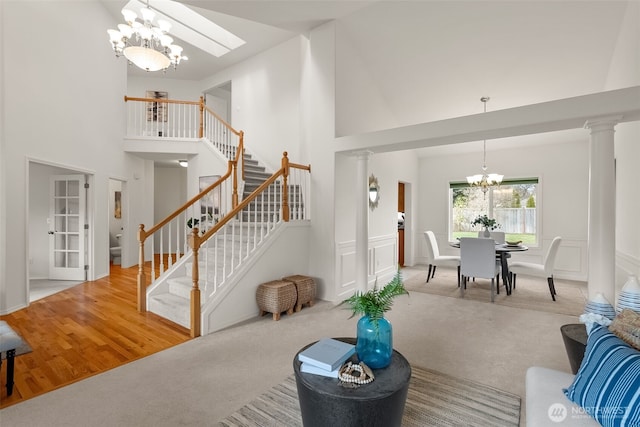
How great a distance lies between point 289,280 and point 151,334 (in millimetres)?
1702

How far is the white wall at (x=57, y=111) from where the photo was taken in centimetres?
403

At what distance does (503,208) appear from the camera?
705 centimetres

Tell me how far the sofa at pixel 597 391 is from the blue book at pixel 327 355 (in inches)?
35.6

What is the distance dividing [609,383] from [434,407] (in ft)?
3.67

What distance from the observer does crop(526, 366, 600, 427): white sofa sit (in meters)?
1.34

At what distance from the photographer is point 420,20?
13.8 feet

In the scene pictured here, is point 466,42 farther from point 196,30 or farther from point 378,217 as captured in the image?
point 196,30

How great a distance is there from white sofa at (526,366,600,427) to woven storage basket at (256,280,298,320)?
2660 mm

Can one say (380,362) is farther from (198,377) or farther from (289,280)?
(289,280)

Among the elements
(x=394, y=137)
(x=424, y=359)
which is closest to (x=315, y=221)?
(x=394, y=137)

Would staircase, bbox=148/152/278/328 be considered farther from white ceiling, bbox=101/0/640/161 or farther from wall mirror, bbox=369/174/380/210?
white ceiling, bbox=101/0/640/161

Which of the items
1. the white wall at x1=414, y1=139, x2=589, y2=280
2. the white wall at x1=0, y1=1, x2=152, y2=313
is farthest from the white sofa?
the white wall at x1=414, y1=139, x2=589, y2=280

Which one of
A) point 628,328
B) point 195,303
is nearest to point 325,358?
point 628,328

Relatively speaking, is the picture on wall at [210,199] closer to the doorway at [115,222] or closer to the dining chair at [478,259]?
the doorway at [115,222]
